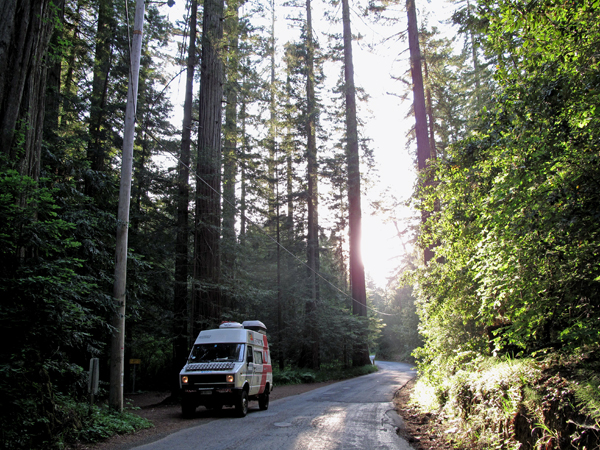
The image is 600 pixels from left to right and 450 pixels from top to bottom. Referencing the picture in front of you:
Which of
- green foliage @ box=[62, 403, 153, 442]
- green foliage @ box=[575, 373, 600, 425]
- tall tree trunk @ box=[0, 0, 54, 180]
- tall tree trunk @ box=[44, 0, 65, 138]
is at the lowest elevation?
green foliage @ box=[62, 403, 153, 442]

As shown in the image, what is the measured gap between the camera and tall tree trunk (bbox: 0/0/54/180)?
744 cm

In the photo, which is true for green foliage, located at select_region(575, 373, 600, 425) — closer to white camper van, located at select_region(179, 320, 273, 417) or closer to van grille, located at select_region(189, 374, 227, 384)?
white camper van, located at select_region(179, 320, 273, 417)

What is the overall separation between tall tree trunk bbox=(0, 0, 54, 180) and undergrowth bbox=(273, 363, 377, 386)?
18228 millimetres

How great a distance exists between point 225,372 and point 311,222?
60.7 feet

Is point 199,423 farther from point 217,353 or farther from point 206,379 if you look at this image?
point 217,353

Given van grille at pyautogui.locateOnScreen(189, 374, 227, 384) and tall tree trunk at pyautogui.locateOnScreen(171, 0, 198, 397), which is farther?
tall tree trunk at pyautogui.locateOnScreen(171, 0, 198, 397)

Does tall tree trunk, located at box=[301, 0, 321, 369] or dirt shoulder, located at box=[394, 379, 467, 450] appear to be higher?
tall tree trunk, located at box=[301, 0, 321, 369]

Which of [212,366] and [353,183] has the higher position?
[353,183]

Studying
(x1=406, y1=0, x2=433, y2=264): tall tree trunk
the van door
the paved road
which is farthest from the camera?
(x1=406, y1=0, x2=433, y2=264): tall tree trunk

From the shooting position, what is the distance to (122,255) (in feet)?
31.9

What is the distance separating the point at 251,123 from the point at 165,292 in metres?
20.4

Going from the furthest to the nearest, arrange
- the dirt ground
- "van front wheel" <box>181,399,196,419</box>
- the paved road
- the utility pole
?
"van front wheel" <box>181,399,196,419</box> → the utility pole → the dirt ground → the paved road

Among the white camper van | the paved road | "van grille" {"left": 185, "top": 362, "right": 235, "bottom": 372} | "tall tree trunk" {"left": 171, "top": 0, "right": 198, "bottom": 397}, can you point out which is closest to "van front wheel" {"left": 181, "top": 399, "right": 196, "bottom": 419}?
the white camper van

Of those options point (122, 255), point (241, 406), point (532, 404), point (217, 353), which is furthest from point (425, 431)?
point (122, 255)
